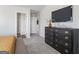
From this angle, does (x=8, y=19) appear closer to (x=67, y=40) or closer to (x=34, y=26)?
(x=34, y=26)

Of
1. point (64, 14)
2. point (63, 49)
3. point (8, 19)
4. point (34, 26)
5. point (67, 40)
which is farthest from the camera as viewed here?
point (34, 26)

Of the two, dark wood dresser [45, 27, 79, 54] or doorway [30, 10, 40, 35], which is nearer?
dark wood dresser [45, 27, 79, 54]

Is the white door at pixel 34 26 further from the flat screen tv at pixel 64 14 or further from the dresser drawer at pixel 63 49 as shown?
the dresser drawer at pixel 63 49

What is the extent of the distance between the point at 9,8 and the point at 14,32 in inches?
69.3

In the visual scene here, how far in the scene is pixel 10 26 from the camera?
27.5 ft

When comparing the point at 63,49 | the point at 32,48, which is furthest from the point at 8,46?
the point at 32,48

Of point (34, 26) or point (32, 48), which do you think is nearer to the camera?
point (32, 48)

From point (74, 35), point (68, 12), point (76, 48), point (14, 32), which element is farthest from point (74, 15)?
point (14, 32)

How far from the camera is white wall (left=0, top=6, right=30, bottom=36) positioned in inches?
320

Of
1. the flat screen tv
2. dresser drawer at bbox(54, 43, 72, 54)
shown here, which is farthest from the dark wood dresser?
the flat screen tv

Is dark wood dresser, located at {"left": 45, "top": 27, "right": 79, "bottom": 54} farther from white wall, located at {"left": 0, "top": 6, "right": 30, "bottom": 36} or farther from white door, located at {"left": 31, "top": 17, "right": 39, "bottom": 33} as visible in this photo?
white door, located at {"left": 31, "top": 17, "right": 39, "bottom": 33}

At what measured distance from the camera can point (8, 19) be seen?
8.31 metres

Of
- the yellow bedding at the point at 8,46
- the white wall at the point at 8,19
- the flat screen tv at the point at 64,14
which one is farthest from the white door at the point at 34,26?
the yellow bedding at the point at 8,46

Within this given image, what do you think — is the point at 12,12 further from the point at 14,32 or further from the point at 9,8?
the point at 14,32
